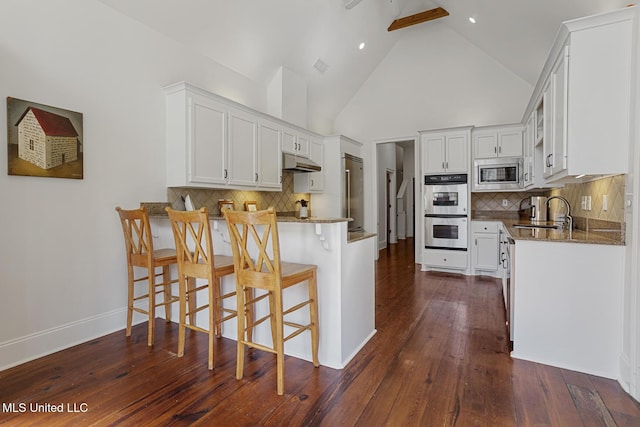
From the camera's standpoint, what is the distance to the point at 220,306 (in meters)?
2.77

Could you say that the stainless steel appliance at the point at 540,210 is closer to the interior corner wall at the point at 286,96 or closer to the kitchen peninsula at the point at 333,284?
the kitchen peninsula at the point at 333,284

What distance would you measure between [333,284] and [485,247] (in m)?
3.61

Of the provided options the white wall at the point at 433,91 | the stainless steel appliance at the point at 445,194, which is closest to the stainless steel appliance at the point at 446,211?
the stainless steel appliance at the point at 445,194

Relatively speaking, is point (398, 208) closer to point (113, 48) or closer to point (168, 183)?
point (168, 183)

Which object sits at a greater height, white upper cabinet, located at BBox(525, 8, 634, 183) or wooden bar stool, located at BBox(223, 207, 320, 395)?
white upper cabinet, located at BBox(525, 8, 634, 183)

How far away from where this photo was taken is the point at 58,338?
101 inches

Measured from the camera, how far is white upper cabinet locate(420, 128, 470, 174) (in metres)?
5.07

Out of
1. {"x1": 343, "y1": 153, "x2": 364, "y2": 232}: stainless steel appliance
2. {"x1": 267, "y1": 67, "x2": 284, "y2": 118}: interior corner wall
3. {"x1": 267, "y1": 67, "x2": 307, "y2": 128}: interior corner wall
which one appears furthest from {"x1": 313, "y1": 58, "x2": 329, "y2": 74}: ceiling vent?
{"x1": 343, "y1": 153, "x2": 364, "y2": 232}: stainless steel appliance

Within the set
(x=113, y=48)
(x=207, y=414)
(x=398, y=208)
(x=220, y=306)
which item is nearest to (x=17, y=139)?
(x=113, y=48)

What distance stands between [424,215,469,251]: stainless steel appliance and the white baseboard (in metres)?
4.33

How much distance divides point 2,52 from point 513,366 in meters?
4.17

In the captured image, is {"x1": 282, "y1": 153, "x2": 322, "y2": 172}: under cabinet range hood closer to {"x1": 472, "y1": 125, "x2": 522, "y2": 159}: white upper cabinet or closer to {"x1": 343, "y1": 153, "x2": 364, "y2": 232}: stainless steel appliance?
{"x1": 343, "y1": 153, "x2": 364, "y2": 232}: stainless steel appliance

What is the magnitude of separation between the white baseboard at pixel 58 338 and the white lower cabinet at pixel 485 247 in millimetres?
4688

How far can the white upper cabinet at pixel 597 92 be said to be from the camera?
2014 mm
